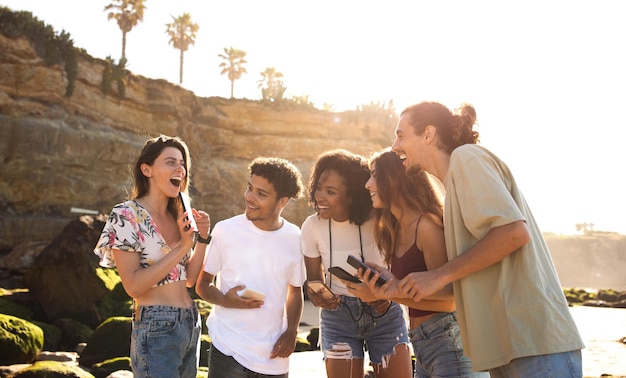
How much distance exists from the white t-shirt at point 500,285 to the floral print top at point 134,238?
1.87 meters

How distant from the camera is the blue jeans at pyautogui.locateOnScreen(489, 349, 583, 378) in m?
2.41

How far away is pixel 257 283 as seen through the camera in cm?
391

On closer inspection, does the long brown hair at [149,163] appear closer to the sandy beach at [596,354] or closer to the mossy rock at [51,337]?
the sandy beach at [596,354]

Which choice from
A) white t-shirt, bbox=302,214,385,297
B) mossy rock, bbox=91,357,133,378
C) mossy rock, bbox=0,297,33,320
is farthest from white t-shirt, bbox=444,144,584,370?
mossy rock, bbox=0,297,33,320

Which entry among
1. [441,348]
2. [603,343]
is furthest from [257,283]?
[603,343]

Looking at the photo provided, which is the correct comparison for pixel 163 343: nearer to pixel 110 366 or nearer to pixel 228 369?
pixel 228 369

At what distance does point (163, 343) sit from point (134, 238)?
26.2 inches

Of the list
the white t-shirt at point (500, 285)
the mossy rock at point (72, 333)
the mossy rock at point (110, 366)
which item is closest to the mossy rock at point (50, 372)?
the mossy rock at point (110, 366)

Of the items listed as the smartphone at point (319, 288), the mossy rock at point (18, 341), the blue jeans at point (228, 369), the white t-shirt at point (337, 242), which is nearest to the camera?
the blue jeans at point (228, 369)

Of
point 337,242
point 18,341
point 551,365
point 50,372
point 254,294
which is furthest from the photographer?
point 18,341

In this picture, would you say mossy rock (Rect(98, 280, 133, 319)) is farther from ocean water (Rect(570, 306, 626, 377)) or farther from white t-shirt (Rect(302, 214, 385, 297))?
white t-shirt (Rect(302, 214, 385, 297))

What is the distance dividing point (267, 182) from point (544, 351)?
7.63 ft

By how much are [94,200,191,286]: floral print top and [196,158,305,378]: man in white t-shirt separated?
375 millimetres

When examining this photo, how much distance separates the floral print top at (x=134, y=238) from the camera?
136 inches
